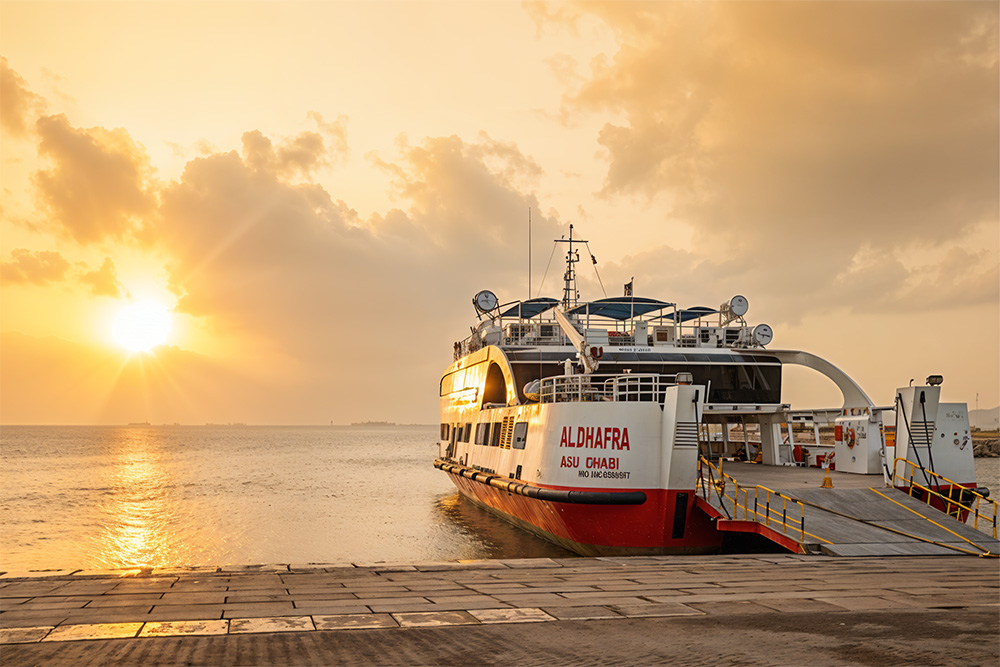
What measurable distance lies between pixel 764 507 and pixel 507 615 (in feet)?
31.3

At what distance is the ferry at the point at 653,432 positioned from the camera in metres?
17.3

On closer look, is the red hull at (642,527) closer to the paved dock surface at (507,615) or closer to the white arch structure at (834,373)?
the paved dock surface at (507,615)

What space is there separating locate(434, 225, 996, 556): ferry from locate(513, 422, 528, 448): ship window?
0.18 feet

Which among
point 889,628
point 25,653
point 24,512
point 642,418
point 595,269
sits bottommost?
point 24,512

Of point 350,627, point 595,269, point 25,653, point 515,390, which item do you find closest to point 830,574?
point 350,627

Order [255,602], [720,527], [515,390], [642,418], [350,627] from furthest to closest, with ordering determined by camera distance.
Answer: [515,390] < [642,418] < [720,527] < [255,602] < [350,627]

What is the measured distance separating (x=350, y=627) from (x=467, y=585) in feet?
8.53

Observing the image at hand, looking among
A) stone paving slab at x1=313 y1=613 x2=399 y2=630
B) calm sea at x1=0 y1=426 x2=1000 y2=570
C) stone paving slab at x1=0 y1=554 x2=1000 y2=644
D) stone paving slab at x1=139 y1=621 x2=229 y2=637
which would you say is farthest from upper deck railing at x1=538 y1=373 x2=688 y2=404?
stone paving slab at x1=139 y1=621 x2=229 y2=637

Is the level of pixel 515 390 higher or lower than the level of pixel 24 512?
higher

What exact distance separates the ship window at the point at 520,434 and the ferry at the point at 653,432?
0.06m

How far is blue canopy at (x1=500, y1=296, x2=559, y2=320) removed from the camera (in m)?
33.7

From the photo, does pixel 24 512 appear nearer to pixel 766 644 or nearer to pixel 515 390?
pixel 515 390

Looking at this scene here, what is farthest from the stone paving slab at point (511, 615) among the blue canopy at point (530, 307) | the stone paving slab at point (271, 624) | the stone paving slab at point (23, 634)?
the blue canopy at point (530, 307)

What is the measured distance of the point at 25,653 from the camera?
695 centimetres
